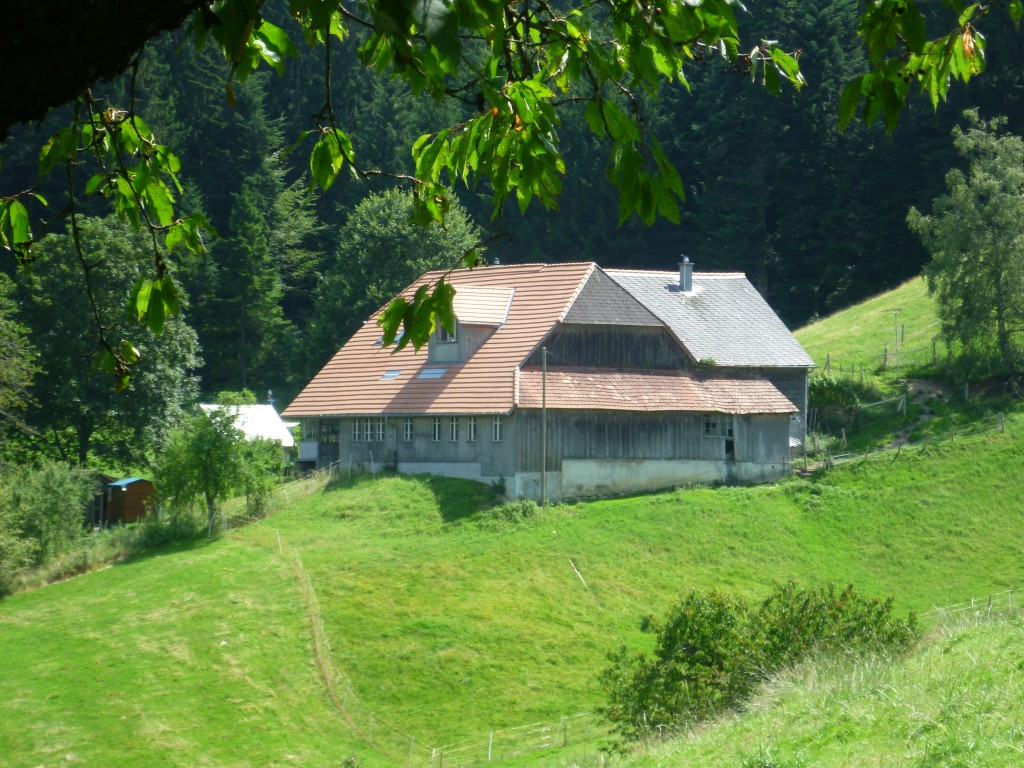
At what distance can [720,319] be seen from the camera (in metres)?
47.3

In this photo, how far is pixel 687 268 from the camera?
48406 mm

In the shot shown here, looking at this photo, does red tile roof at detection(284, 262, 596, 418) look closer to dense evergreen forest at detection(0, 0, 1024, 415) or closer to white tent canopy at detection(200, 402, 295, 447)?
white tent canopy at detection(200, 402, 295, 447)

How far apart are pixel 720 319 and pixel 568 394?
980 cm

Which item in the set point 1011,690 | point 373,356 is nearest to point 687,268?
point 373,356

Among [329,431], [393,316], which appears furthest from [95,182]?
[329,431]

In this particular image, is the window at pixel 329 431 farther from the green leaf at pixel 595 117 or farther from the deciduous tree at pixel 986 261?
the green leaf at pixel 595 117

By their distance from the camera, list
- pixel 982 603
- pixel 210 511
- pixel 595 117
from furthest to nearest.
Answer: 1. pixel 210 511
2. pixel 982 603
3. pixel 595 117

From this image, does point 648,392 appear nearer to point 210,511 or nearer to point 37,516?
point 210,511

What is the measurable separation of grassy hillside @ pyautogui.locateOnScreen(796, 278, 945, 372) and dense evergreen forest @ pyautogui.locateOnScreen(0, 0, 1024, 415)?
21.3 ft

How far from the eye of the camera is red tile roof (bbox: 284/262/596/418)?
40.7 meters

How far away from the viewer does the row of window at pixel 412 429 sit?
130 feet

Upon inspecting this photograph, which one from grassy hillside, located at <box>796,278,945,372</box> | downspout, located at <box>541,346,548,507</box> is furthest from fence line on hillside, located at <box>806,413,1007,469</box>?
downspout, located at <box>541,346,548,507</box>

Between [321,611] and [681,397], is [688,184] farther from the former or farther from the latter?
[321,611]

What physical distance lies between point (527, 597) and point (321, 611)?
201 inches
